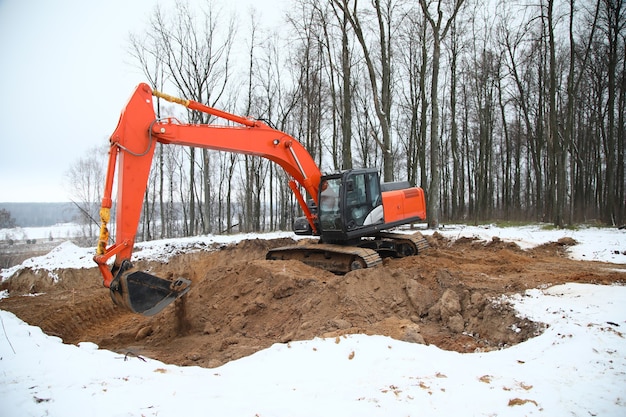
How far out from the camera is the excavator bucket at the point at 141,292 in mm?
5535

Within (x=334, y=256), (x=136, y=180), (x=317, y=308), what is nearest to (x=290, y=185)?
(x=334, y=256)

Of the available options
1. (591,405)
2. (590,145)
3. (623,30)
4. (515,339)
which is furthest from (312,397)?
(590,145)

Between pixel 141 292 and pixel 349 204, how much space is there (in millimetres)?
4740

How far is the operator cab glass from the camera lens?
8.72 m

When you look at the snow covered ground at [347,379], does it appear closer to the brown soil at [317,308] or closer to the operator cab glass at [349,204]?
the brown soil at [317,308]


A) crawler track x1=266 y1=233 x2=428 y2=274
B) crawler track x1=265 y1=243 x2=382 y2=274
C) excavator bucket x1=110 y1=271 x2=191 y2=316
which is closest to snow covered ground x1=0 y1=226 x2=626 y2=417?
excavator bucket x1=110 y1=271 x2=191 y2=316

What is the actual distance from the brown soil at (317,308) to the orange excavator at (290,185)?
34.9 inches

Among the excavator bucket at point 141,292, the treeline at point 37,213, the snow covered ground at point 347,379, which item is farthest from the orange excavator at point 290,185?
the treeline at point 37,213

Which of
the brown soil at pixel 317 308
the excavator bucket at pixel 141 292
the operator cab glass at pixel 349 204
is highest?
the operator cab glass at pixel 349 204

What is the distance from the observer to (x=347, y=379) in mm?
4023

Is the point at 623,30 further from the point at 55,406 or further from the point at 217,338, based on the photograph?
the point at 55,406

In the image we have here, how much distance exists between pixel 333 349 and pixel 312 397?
118 centimetres

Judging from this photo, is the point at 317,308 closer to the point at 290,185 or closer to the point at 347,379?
the point at 347,379

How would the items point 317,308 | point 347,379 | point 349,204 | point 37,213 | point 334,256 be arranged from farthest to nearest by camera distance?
1. point 37,213
2. point 334,256
3. point 349,204
4. point 317,308
5. point 347,379
